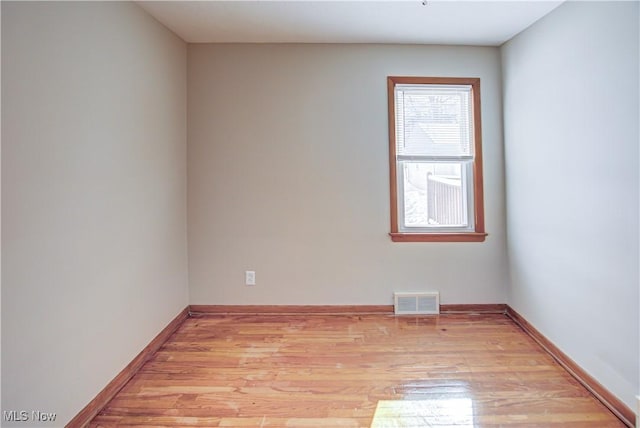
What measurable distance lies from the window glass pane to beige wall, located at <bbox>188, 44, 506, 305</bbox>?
202mm

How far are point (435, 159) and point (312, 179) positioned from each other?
1.11 meters

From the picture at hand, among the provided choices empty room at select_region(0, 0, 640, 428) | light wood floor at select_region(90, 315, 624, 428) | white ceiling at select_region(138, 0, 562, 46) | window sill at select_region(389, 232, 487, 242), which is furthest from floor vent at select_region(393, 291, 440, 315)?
white ceiling at select_region(138, 0, 562, 46)

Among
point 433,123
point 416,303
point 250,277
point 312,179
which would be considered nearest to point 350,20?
point 433,123

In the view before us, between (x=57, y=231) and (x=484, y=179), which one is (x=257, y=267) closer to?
(x=57, y=231)

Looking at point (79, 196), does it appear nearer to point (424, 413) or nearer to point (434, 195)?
point (424, 413)

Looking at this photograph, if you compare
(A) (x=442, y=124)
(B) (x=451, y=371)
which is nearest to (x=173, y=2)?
(A) (x=442, y=124)

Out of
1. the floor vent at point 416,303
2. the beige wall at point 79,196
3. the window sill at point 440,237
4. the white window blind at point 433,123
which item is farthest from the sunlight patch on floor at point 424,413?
the white window blind at point 433,123

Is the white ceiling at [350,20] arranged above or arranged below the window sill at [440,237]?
above

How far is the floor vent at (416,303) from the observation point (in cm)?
295

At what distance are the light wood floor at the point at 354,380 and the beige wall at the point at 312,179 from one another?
39 cm

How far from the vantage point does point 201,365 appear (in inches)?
84.8

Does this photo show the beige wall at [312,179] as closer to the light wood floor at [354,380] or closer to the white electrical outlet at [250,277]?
the white electrical outlet at [250,277]

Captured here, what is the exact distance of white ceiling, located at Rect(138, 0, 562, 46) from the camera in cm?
226

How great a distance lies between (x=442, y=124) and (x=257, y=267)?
2089mm
